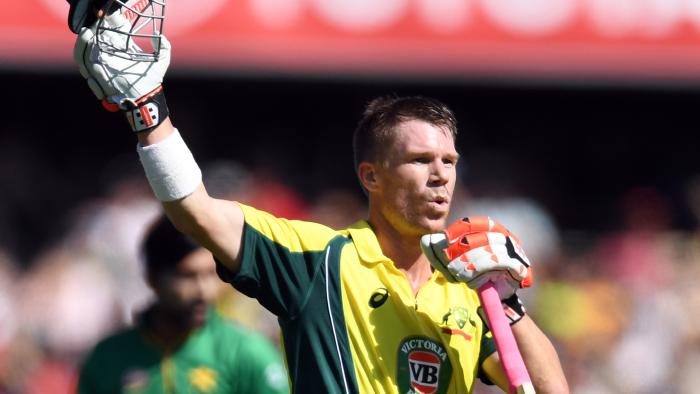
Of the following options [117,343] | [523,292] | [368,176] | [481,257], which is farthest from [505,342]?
[523,292]

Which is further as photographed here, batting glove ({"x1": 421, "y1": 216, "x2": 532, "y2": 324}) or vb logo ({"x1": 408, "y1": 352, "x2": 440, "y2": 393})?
vb logo ({"x1": 408, "y1": 352, "x2": 440, "y2": 393})

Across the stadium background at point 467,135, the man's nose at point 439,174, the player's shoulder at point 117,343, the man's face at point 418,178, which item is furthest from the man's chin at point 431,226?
the stadium background at point 467,135

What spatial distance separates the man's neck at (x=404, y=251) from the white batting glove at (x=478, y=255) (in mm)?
315

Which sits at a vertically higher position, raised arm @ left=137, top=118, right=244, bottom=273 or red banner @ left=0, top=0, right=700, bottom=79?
red banner @ left=0, top=0, right=700, bottom=79

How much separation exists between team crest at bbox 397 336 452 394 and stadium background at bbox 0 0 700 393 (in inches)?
207

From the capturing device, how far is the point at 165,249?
5.91m

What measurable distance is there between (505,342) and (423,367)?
315 mm

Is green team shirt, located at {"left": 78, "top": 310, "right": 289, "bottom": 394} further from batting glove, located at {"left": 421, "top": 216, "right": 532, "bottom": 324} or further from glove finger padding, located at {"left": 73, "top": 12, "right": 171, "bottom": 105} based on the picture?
glove finger padding, located at {"left": 73, "top": 12, "right": 171, "bottom": 105}

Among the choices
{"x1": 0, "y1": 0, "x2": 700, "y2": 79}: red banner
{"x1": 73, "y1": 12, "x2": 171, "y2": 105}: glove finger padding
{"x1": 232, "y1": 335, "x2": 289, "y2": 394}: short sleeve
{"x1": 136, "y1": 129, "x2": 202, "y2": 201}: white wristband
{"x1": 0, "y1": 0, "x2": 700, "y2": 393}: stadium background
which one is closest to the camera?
{"x1": 73, "y1": 12, "x2": 171, "y2": 105}: glove finger padding

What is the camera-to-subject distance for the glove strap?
12.7 ft

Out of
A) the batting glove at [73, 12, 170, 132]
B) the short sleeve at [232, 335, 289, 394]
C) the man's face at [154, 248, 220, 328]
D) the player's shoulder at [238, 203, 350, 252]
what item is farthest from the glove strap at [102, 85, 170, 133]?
the man's face at [154, 248, 220, 328]

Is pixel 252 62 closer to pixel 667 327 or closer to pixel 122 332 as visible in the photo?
pixel 667 327

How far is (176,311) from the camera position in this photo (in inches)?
233

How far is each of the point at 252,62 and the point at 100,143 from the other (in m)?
1.88
